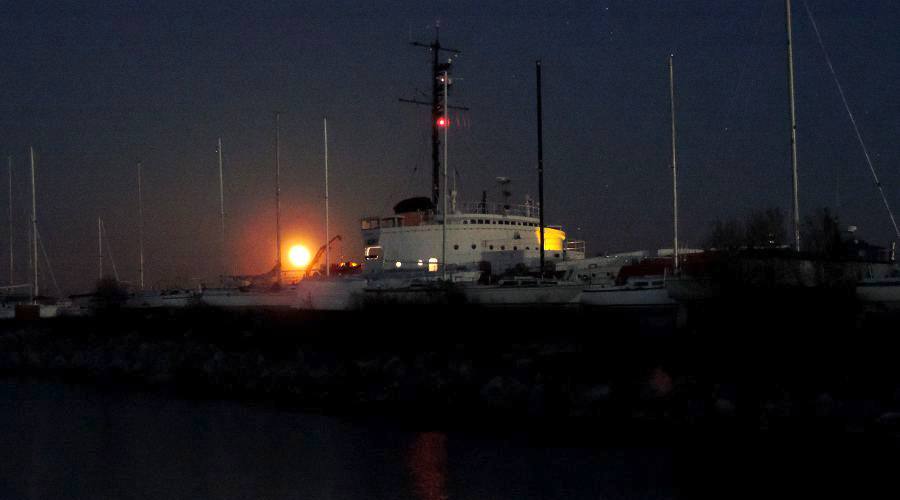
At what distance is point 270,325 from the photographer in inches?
1357

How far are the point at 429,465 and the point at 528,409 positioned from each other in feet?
12.6

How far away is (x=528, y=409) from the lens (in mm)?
20312

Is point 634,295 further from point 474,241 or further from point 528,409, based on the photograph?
point 474,241

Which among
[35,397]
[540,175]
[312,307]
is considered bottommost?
[35,397]

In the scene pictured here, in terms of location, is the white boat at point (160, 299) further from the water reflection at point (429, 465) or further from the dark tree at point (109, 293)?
the water reflection at point (429, 465)

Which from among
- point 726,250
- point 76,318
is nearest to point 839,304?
point 726,250

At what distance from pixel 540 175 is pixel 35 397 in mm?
20925

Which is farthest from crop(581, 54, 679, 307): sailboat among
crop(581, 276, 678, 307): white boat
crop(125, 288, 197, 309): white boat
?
crop(125, 288, 197, 309): white boat

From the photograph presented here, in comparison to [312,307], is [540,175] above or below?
above

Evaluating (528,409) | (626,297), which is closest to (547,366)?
(528,409)

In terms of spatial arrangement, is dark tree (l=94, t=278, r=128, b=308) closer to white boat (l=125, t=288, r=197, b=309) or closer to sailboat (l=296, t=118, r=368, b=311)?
white boat (l=125, t=288, r=197, b=309)

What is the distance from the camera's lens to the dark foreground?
15.9m

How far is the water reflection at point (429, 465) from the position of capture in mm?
15491

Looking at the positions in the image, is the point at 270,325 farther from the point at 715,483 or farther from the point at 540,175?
the point at 715,483
